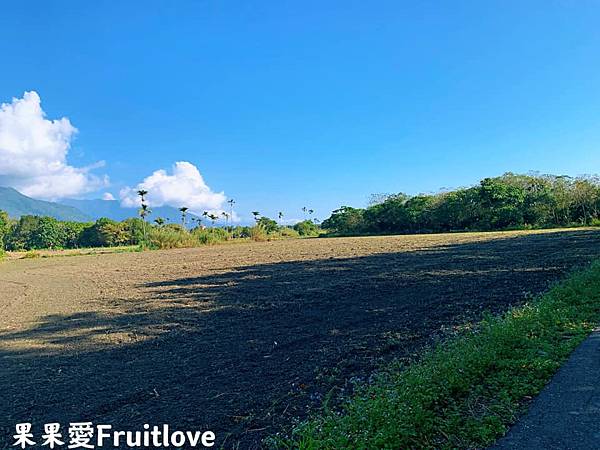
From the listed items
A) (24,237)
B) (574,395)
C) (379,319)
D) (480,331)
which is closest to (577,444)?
(574,395)

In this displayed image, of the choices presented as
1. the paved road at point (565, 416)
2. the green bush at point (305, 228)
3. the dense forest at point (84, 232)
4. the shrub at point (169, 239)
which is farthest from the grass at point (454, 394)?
the green bush at point (305, 228)

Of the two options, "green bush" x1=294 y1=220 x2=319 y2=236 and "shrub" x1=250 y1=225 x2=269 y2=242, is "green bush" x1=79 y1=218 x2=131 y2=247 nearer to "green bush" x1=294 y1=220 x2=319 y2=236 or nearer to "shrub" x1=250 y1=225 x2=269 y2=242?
"shrub" x1=250 y1=225 x2=269 y2=242

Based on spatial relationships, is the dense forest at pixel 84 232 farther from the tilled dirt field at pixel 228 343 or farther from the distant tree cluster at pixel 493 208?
the tilled dirt field at pixel 228 343

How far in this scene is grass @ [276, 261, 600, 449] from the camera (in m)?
2.34

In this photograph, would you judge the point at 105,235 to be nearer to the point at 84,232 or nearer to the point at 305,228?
the point at 84,232

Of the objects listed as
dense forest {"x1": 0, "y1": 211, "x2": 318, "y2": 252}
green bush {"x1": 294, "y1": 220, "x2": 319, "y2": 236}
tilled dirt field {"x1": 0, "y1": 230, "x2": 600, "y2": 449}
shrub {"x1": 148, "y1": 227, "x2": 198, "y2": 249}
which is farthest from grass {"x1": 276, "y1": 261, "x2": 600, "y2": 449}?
green bush {"x1": 294, "y1": 220, "x2": 319, "y2": 236}

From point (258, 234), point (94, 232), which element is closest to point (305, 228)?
point (258, 234)

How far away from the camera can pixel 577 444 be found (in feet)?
6.90

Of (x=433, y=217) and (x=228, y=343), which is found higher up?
(x=433, y=217)

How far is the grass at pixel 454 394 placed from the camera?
7.67 ft

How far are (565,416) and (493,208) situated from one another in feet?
140

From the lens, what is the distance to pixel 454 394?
2859 mm

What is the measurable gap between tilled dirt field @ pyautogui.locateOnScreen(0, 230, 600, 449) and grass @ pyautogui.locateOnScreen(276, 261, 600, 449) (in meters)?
0.44

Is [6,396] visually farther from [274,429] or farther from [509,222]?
[509,222]
